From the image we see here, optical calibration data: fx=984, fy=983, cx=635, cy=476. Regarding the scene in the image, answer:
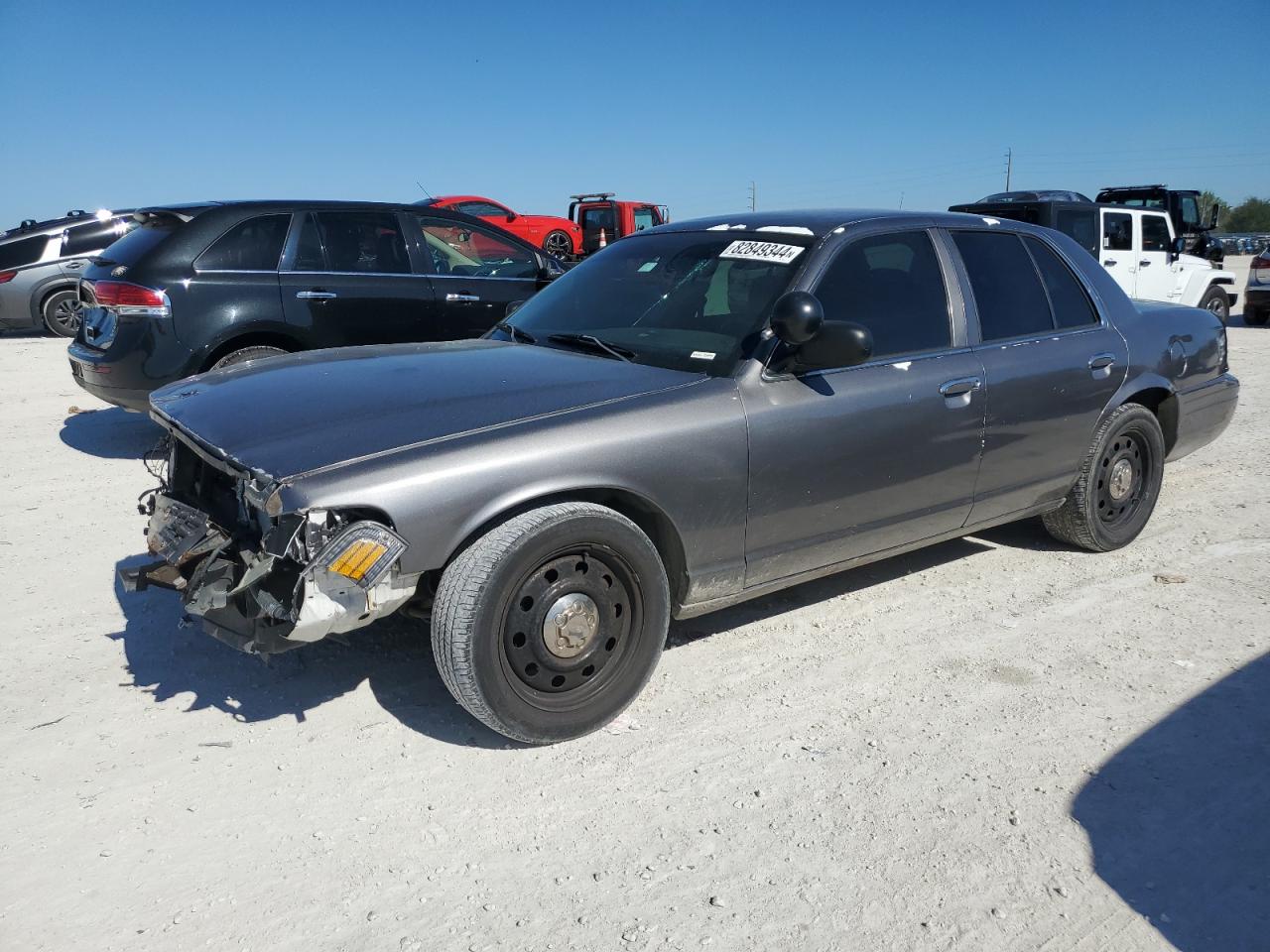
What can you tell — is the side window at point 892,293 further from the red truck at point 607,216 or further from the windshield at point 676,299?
the red truck at point 607,216

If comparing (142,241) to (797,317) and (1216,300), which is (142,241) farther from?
(1216,300)

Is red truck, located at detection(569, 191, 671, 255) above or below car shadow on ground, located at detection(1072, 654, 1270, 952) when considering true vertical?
above

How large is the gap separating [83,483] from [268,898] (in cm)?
446

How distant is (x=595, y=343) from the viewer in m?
3.89

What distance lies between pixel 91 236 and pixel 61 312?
3.64 feet

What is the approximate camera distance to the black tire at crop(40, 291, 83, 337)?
13.1 meters

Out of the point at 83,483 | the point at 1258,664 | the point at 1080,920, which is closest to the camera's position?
the point at 1080,920

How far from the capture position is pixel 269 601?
9.17 ft

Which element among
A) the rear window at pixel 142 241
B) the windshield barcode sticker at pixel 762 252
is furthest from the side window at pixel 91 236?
the windshield barcode sticker at pixel 762 252

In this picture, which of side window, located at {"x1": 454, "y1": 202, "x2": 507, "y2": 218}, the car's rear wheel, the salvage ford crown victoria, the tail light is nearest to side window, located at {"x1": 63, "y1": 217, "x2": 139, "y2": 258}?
side window, located at {"x1": 454, "y1": 202, "x2": 507, "y2": 218}

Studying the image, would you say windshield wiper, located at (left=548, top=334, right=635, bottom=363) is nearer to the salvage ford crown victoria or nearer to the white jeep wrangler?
the salvage ford crown victoria

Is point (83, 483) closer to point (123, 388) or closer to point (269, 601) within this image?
point (123, 388)

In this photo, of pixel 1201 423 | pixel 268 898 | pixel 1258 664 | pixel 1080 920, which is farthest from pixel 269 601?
pixel 1201 423

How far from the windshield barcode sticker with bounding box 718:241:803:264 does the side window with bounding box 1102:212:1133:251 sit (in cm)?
1084
